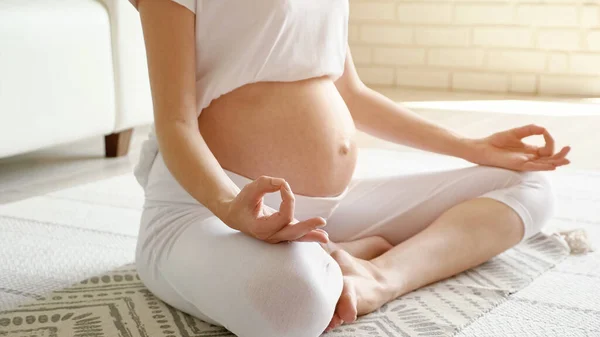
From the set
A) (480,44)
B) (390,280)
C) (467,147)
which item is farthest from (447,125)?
(390,280)

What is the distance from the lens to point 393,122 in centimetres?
136

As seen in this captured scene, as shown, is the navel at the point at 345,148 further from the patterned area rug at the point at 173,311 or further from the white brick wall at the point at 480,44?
the white brick wall at the point at 480,44

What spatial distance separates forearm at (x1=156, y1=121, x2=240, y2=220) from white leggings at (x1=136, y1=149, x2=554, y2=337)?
7 centimetres

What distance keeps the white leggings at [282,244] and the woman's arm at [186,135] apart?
0.05m

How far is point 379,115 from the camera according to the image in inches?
53.7

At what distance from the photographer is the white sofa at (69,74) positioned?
1.99 m

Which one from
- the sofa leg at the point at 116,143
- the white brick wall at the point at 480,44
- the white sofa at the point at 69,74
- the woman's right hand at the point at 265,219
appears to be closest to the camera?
the woman's right hand at the point at 265,219

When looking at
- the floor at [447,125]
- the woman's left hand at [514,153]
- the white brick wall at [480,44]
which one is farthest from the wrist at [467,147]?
the white brick wall at [480,44]

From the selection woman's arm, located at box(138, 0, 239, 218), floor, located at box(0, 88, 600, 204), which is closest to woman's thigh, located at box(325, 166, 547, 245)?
woman's arm, located at box(138, 0, 239, 218)

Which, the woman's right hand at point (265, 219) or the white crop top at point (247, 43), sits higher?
the white crop top at point (247, 43)

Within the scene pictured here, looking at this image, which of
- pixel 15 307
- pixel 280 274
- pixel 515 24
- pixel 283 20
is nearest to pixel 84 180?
pixel 15 307

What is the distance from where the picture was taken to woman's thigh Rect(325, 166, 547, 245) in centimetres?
133

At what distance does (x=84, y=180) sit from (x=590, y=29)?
2264 mm

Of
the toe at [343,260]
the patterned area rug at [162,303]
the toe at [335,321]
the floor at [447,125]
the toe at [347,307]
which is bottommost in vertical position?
the floor at [447,125]
